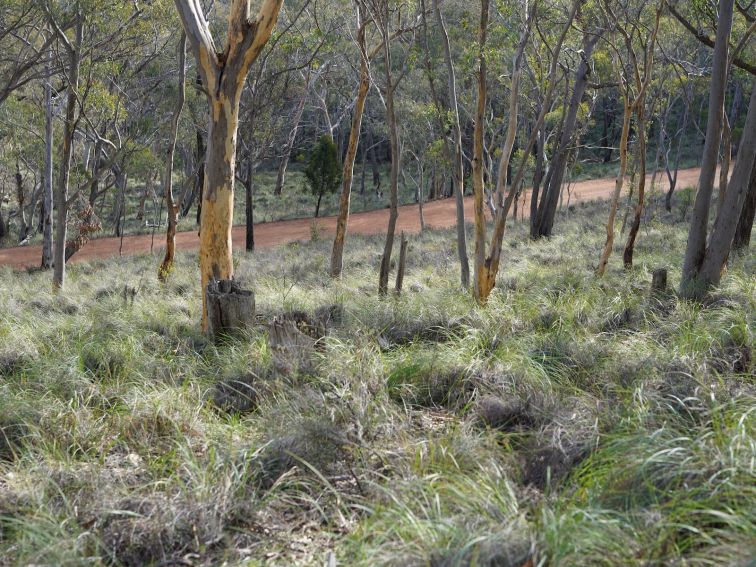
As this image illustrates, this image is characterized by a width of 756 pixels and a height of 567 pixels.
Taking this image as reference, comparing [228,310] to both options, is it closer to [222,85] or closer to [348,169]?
[222,85]

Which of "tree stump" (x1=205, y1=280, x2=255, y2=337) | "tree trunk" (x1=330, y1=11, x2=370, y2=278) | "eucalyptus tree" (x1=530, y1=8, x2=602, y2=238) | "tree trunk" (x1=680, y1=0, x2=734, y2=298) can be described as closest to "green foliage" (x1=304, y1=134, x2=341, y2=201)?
"eucalyptus tree" (x1=530, y1=8, x2=602, y2=238)

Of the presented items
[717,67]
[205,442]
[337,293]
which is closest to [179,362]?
[205,442]

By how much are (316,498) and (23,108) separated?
73.1 feet

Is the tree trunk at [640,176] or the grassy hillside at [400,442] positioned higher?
the tree trunk at [640,176]

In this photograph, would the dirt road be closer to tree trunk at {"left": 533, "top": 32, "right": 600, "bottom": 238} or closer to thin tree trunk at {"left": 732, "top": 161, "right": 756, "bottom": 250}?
tree trunk at {"left": 533, "top": 32, "right": 600, "bottom": 238}

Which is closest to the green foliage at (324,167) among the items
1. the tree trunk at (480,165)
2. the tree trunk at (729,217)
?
the tree trunk at (480,165)

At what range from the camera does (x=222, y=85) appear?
727 cm

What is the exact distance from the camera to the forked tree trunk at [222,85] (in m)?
7.22

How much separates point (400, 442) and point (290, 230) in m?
27.2

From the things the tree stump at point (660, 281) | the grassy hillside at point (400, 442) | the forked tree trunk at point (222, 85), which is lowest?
the grassy hillside at point (400, 442)

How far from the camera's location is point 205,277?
7.70m

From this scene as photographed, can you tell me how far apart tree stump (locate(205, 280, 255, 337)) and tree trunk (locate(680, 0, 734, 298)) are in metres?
4.41

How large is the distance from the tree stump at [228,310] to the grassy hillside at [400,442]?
27cm

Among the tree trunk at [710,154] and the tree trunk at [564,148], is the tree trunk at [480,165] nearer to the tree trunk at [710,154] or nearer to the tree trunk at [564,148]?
the tree trunk at [710,154]
